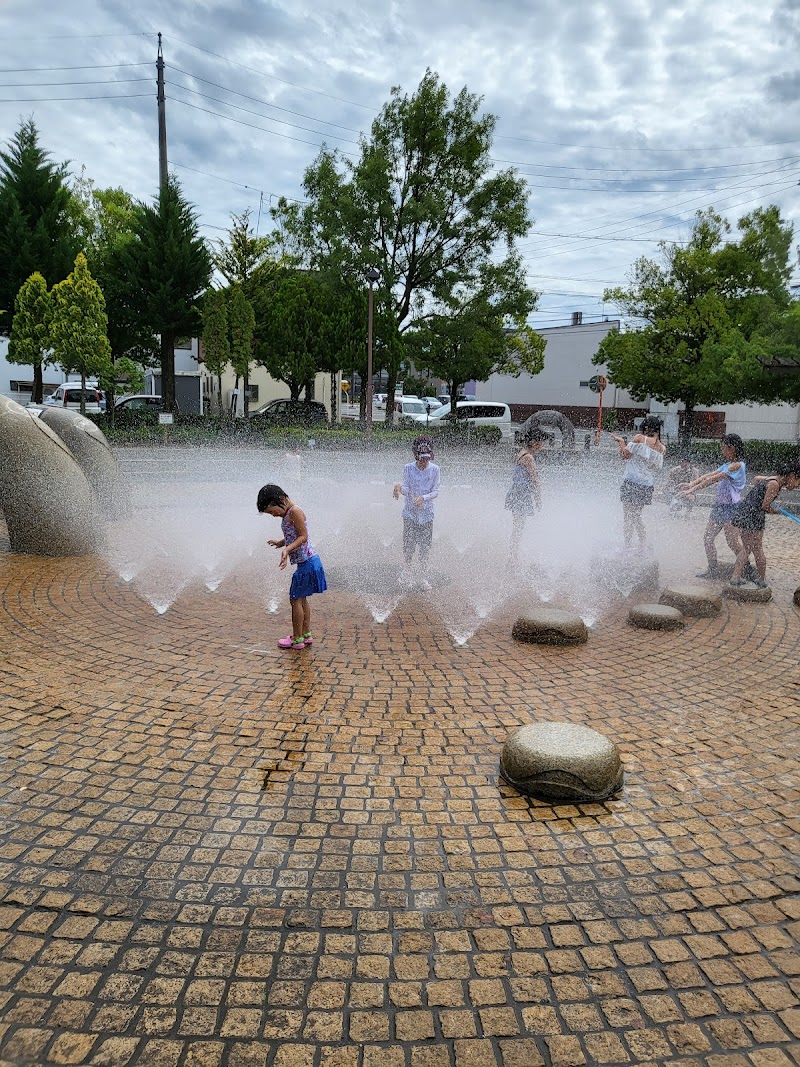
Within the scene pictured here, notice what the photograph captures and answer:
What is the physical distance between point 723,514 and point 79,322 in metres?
21.7

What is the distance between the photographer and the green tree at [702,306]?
24.2 m

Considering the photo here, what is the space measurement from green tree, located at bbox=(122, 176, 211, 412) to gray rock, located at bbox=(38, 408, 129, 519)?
18.2m

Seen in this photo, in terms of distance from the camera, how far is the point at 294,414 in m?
31.4

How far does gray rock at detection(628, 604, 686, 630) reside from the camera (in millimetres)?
6863

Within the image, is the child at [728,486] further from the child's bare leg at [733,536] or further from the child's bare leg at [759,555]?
the child's bare leg at [759,555]

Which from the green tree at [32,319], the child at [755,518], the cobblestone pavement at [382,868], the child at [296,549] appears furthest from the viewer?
the green tree at [32,319]

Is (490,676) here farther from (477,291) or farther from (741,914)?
(477,291)

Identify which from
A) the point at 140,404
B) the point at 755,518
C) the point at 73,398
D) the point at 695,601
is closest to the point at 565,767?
the point at 695,601

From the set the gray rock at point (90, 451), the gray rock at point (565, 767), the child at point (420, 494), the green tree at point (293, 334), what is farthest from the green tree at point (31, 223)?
the gray rock at point (565, 767)

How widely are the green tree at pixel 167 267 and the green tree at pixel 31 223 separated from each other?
8.19 feet

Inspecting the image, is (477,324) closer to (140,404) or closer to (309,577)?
(140,404)

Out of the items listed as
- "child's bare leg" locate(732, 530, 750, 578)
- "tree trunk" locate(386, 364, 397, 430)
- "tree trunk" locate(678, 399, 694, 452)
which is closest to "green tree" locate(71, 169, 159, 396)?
"tree trunk" locate(386, 364, 397, 430)

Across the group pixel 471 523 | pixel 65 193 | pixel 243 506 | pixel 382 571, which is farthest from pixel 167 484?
pixel 65 193

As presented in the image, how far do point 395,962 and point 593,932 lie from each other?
802 mm
